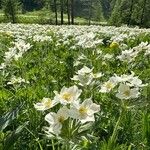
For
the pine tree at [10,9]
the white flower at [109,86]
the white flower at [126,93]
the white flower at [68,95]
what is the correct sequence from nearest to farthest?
the white flower at [68,95] → the white flower at [126,93] → the white flower at [109,86] → the pine tree at [10,9]

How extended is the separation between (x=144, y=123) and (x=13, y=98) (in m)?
1.53

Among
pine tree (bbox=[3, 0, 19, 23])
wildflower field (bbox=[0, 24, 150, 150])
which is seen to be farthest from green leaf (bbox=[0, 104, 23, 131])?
pine tree (bbox=[3, 0, 19, 23])

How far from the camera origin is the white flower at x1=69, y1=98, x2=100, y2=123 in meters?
1.87

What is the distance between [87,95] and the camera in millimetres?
2799

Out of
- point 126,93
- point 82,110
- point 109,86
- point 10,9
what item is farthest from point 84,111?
point 10,9

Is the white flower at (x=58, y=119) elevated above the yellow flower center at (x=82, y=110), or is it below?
below

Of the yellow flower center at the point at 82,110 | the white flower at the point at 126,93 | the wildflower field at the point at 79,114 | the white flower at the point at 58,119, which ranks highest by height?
the yellow flower center at the point at 82,110

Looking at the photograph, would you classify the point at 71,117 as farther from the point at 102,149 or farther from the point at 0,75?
the point at 0,75

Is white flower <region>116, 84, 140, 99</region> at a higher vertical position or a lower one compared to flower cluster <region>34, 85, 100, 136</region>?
lower

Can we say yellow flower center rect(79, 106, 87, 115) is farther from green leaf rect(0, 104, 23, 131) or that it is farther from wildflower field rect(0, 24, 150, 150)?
green leaf rect(0, 104, 23, 131)

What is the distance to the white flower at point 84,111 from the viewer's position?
73.4 inches

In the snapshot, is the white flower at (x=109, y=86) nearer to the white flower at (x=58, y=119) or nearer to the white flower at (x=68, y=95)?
the white flower at (x=68, y=95)

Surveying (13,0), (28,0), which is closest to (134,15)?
(13,0)

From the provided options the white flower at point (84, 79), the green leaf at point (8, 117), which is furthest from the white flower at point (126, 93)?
the green leaf at point (8, 117)
